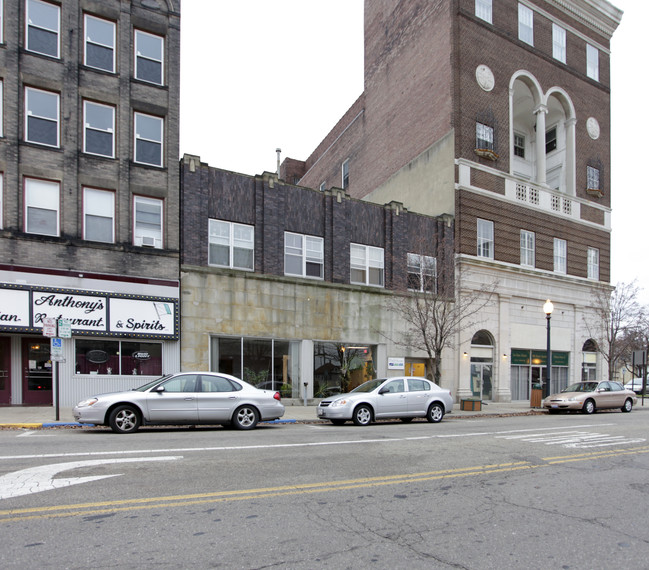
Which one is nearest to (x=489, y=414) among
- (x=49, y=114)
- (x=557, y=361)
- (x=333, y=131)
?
(x=557, y=361)

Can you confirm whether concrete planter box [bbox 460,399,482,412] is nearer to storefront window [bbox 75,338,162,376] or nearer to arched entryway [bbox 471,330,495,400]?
arched entryway [bbox 471,330,495,400]

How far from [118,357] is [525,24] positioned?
91.1 feet

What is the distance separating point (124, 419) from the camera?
1195 centimetres

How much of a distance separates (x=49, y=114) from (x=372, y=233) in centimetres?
1358

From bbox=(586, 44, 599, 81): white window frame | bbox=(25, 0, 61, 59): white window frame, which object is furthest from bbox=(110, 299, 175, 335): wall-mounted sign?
bbox=(586, 44, 599, 81): white window frame

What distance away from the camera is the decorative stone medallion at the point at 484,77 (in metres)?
28.2

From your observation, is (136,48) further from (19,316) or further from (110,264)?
(19,316)

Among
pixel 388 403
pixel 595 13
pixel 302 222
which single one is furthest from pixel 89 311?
pixel 595 13

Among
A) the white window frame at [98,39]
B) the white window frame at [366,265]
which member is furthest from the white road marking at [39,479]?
the white window frame at [366,265]

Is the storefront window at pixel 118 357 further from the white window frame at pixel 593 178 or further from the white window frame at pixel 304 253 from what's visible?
the white window frame at pixel 593 178

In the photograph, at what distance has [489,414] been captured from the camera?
20.9m

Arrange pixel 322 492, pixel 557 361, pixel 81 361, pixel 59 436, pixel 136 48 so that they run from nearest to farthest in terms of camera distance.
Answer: pixel 322 492, pixel 59 436, pixel 81 361, pixel 136 48, pixel 557 361

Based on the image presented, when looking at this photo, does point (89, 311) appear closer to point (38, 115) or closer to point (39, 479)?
point (38, 115)

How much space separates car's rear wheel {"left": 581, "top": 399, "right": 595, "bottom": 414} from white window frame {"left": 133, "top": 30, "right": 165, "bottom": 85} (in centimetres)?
2052
